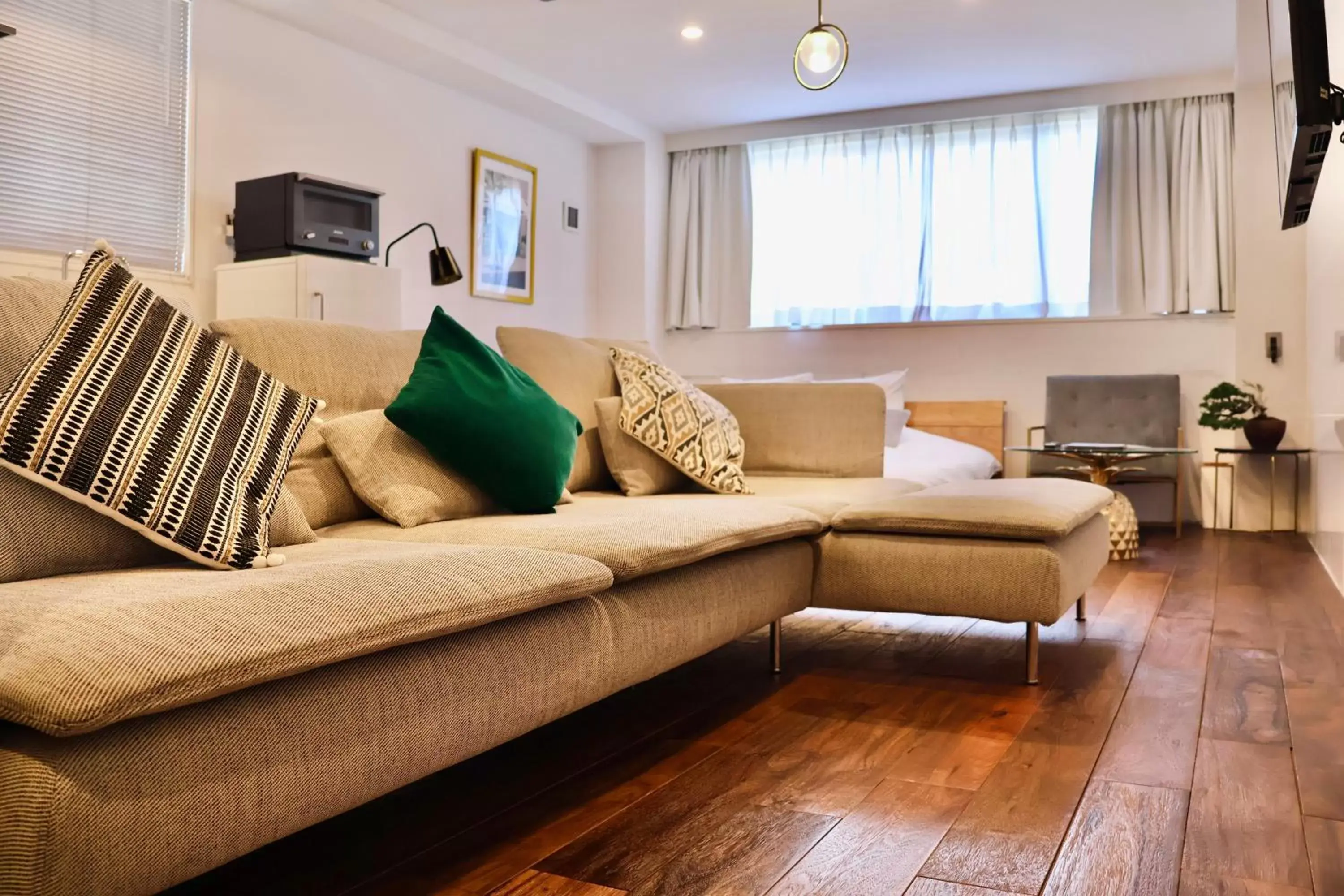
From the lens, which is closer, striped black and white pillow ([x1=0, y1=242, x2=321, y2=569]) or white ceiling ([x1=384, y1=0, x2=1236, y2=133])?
striped black and white pillow ([x1=0, y1=242, x2=321, y2=569])

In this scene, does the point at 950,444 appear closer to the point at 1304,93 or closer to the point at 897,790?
the point at 1304,93

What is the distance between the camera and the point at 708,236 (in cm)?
738

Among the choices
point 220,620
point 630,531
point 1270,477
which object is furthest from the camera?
point 1270,477

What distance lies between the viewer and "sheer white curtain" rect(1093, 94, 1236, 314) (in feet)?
19.9

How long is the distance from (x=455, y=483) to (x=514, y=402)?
0.21 m

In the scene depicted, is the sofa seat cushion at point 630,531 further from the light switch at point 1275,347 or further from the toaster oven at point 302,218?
the light switch at point 1275,347

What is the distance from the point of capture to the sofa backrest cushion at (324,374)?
6.88ft

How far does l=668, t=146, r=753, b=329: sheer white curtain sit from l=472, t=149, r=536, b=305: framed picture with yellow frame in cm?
119

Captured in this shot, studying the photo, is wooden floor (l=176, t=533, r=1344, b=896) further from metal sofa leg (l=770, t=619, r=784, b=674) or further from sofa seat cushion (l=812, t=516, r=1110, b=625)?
sofa seat cushion (l=812, t=516, r=1110, b=625)

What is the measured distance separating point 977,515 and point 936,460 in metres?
3.09

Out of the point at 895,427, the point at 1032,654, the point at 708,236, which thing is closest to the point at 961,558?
the point at 1032,654

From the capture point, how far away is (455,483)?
7.32 feet

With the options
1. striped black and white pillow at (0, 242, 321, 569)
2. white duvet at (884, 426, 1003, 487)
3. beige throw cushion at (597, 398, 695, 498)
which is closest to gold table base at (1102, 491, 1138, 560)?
white duvet at (884, 426, 1003, 487)

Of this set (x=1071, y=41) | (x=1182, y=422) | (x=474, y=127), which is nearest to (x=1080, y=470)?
(x=1182, y=422)
